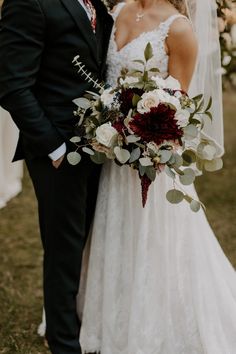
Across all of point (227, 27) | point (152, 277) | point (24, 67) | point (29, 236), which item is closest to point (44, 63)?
point (24, 67)

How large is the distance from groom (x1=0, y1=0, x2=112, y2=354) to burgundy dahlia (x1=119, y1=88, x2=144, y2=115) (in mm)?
255

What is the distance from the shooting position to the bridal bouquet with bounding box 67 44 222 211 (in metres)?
3.10

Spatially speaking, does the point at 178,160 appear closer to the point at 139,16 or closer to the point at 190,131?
the point at 190,131

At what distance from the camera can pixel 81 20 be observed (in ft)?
10.4

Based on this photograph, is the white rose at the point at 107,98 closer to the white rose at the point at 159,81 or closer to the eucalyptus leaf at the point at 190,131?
the white rose at the point at 159,81

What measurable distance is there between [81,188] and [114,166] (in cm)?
25

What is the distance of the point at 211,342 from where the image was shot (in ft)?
12.2

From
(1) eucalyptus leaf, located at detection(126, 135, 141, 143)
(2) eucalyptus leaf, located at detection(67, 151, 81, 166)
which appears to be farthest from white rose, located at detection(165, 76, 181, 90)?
(2) eucalyptus leaf, located at detection(67, 151, 81, 166)

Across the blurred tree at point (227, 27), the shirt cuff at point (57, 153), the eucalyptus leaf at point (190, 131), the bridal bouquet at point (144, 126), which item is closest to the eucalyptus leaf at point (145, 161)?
the bridal bouquet at point (144, 126)

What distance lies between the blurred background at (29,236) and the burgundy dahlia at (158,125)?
4.58ft

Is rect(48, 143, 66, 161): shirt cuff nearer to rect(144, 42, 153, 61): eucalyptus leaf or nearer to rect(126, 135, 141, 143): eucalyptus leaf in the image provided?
rect(126, 135, 141, 143): eucalyptus leaf

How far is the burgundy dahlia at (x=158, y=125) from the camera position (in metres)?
3.08

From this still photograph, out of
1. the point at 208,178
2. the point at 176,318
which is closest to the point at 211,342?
the point at 176,318

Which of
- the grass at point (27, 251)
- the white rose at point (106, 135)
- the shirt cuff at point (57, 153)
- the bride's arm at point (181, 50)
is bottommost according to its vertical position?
the grass at point (27, 251)
